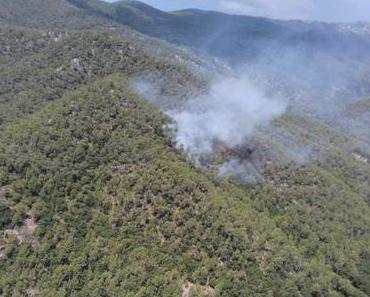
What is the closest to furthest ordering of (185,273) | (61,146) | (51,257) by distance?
(185,273) → (51,257) → (61,146)

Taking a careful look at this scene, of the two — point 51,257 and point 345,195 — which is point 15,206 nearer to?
point 51,257

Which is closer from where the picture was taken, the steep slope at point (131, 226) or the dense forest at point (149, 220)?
the steep slope at point (131, 226)

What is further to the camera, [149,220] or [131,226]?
[149,220]

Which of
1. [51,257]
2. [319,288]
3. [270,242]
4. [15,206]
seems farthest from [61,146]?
[319,288]

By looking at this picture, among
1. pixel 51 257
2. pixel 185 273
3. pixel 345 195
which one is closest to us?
pixel 185 273

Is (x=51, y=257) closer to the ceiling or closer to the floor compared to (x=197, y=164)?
closer to the floor

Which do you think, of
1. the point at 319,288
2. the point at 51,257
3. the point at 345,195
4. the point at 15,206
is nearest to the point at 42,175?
the point at 15,206

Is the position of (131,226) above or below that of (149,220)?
below

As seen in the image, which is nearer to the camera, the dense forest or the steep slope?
the steep slope

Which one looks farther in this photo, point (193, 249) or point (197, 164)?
point (197, 164)
